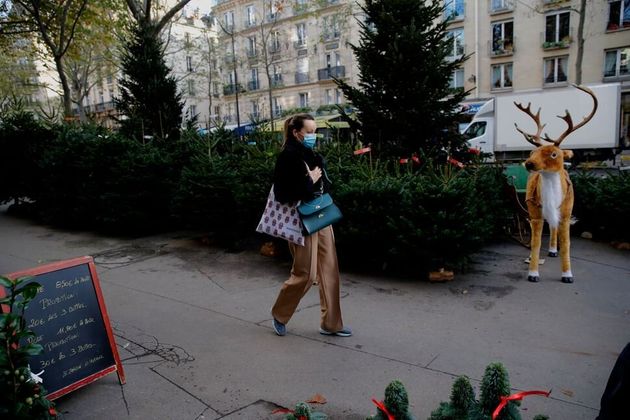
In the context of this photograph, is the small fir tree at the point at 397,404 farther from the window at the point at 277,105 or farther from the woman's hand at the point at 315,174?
the window at the point at 277,105

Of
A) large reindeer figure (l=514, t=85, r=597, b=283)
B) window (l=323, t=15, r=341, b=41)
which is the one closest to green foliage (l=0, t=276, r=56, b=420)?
large reindeer figure (l=514, t=85, r=597, b=283)

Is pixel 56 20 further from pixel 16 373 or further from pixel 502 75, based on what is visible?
pixel 502 75

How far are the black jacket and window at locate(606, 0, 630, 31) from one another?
34159 mm

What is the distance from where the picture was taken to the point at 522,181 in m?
8.01

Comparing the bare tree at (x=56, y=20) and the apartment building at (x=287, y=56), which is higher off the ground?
the apartment building at (x=287, y=56)

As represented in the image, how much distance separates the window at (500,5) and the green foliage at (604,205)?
30.5 metres

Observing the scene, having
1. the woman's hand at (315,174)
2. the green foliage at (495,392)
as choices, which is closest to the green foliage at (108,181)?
the woman's hand at (315,174)

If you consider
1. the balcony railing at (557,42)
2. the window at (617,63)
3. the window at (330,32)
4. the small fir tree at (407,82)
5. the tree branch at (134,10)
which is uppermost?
the window at (330,32)

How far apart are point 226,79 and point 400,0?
1879 inches

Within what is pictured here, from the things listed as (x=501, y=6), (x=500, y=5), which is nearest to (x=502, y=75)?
(x=501, y=6)

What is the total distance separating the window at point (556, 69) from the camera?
32.9 metres

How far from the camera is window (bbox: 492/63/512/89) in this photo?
114 ft

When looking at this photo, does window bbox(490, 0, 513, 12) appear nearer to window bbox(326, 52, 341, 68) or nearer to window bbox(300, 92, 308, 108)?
window bbox(326, 52, 341, 68)

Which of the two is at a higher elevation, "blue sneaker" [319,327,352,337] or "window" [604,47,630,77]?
"window" [604,47,630,77]
